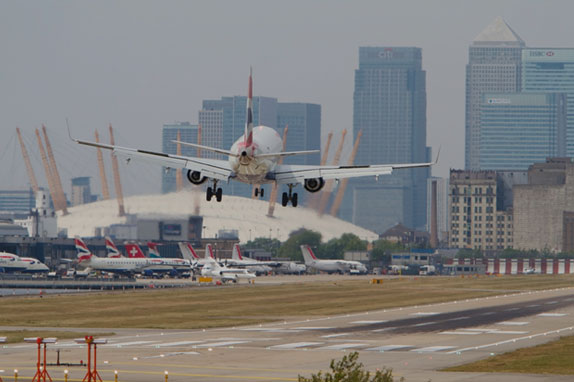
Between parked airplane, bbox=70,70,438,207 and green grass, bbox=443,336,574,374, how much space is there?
49.4ft

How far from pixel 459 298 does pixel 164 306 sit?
46.8 m

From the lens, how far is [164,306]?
157875mm

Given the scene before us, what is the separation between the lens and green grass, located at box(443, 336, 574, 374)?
83688 mm

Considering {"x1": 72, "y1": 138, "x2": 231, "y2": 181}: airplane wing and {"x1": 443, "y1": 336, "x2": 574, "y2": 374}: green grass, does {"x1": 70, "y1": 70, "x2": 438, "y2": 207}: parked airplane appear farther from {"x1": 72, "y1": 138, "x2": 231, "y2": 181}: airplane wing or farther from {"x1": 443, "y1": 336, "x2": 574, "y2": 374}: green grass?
{"x1": 443, "y1": 336, "x2": 574, "y2": 374}: green grass

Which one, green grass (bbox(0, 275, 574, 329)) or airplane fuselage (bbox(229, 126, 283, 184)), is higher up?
airplane fuselage (bbox(229, 126, 283, 184))

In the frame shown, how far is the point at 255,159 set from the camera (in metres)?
91.8

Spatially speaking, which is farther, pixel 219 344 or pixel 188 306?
pixel 188 306

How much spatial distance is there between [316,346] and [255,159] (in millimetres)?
17283

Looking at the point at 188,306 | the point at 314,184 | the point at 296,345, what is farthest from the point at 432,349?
the point at 188,306

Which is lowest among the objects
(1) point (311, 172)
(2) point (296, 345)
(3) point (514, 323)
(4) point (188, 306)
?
(2) point (296, 345)

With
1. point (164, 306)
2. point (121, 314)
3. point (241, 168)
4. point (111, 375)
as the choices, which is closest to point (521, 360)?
point (241, 168)

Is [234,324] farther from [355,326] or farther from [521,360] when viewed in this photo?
[521,360]

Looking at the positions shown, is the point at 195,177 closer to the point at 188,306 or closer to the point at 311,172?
the point at 311,172

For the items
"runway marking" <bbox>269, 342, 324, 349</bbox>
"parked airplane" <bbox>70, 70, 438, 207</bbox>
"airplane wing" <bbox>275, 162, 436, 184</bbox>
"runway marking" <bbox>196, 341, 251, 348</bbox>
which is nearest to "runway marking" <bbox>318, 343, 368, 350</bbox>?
"runway marking" <bbox>269, 342, 324, 349</bbox>
